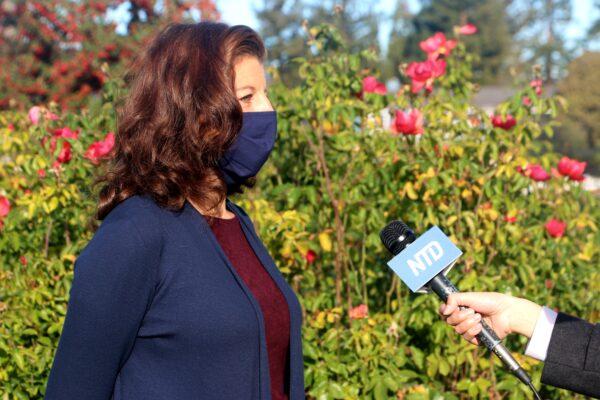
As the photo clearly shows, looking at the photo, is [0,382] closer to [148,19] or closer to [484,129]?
[484,129]

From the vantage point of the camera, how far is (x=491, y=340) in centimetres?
168

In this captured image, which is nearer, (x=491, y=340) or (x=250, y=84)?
(x=491, y=340)

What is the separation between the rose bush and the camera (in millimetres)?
2738

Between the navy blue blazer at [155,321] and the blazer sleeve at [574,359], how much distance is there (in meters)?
0.70

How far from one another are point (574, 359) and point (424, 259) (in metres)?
0.48

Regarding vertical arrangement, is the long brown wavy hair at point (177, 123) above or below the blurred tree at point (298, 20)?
above

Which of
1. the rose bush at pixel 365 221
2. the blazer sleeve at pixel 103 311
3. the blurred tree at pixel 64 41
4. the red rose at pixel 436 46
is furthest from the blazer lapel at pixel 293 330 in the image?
the blurred tree at pixel 64 41

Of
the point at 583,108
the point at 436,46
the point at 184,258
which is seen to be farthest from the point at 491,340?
the point at 583,108

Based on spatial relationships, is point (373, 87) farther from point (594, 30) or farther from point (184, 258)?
point (594, 30)

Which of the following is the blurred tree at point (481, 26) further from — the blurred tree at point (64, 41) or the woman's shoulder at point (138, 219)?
the woman's shoulder at point (138, 219)

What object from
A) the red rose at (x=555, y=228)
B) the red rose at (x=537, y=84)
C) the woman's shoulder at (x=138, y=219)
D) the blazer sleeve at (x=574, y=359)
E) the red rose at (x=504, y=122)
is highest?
the woman's shoulder at (x=138, y=219)

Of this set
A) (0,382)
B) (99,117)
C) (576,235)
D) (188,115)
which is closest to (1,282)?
Answer: (0,382)

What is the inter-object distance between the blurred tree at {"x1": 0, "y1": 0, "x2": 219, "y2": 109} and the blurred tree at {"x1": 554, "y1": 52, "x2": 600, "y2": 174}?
1628 centimetres

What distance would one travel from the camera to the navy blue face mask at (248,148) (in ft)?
6.05
